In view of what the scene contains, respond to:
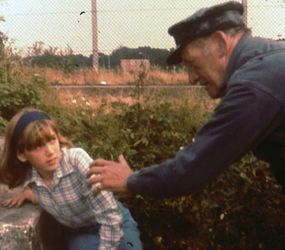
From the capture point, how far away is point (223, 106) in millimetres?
2373

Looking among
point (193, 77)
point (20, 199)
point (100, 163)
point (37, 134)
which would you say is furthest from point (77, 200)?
point (193, 77)

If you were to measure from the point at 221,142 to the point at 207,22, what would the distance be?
0.44 m

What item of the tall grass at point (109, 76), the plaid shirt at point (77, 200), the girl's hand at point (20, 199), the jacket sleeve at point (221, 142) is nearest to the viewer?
the jacket sleeve at point (221, 142)

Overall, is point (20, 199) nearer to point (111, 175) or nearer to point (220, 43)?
point (111, 175)

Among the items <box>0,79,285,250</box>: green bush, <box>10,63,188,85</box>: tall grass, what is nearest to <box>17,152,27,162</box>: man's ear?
<box>0,79,285,250</box>: green bush

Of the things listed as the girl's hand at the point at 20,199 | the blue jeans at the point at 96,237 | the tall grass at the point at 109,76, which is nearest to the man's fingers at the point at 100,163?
the blue jeans at the point at 96,237

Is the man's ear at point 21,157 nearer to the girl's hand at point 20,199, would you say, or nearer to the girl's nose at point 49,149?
the girl's nose at point 49,149

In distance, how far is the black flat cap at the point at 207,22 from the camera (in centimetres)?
258

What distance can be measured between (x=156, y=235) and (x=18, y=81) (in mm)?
2318

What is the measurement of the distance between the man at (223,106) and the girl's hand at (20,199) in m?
1.20

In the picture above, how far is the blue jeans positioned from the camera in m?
3.58

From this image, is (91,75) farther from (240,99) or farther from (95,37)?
(240,99)

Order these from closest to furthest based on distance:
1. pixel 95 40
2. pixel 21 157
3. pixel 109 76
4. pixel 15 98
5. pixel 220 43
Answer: pixel 220 43, pixel 21 157, pixel 15 98, pixel 109 76, pixel 95 40

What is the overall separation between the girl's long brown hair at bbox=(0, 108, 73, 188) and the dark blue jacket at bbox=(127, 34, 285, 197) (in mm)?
979
